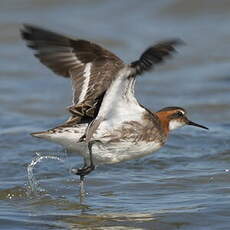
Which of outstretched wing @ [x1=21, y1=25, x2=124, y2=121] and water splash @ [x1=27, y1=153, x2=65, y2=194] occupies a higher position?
outstretched wing @ [x1=21, y1=25, x2=124, y2=121]

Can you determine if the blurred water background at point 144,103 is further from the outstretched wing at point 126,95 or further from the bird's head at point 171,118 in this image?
the outstretched wing at point 126,95

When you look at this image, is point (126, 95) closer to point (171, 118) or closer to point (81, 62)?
point (81, 62)

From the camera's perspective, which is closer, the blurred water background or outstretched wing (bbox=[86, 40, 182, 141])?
outstretched wing (bbox=[86, 40, 182, 141])

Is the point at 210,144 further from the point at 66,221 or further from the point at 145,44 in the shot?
the point at 145,44

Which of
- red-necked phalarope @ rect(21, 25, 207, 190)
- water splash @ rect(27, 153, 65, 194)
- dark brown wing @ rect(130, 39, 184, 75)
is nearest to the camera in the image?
dark brown wing @ rect(130, 39, 184, 75)

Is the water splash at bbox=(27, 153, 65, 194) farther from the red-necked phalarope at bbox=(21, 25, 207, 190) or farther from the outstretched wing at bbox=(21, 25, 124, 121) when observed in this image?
the outstretched wing at bbox=(21, 25, 124, 121)

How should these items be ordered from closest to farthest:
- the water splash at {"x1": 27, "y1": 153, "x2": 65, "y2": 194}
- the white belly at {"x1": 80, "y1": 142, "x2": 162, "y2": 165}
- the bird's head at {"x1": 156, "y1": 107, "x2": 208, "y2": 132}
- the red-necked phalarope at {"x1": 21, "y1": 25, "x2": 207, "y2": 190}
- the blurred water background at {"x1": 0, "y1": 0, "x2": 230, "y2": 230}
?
the blurred water background at {"x1": 0, "y1": 0, "x2": 230, "y2": 230}, the red-necked phalarope at {"x1": 21, "y1": 25, "x2": 207, "y2": 190}, the white belly at {"x1": 80, "y1": 142, "x2": 162, "y2": 165}, the water splash at {"x1": 27, "y1": 153, "x2": 65, "y2": 194}, the bird's head at {"x1": 156, "y1": 107, "x2": 208, "y2": 132}

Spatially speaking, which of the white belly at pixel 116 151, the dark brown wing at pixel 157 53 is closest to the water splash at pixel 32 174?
the white belly at pixel 116 151

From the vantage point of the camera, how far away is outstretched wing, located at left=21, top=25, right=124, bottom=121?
26.6ft

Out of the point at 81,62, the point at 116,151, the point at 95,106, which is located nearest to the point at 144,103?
the point at 116,151

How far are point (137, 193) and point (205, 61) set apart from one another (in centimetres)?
775

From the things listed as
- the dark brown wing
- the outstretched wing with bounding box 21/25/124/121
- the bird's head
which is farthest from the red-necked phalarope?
the bird's head

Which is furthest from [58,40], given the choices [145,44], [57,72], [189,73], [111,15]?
[111,15]

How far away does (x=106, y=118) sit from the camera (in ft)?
27.5
